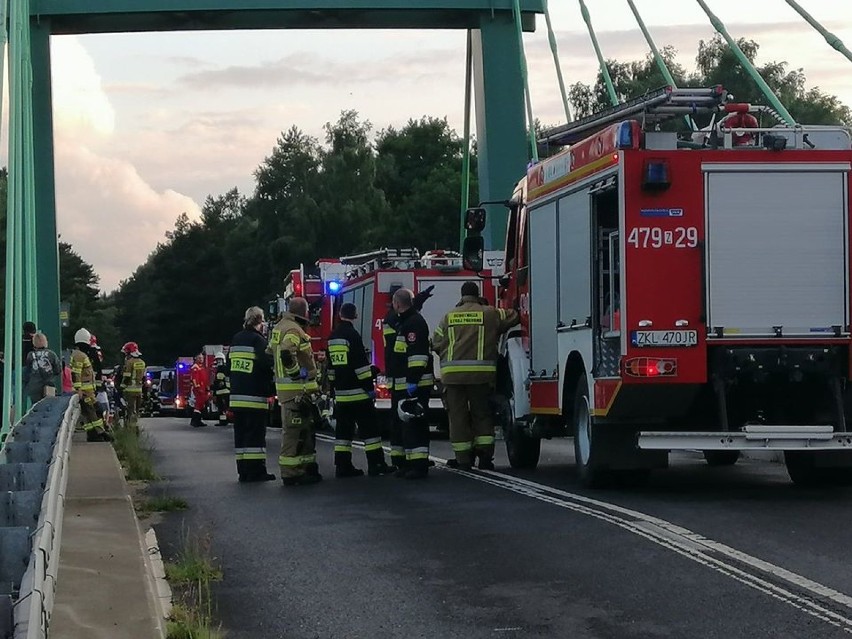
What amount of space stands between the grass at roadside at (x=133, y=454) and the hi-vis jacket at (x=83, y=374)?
0.71 m

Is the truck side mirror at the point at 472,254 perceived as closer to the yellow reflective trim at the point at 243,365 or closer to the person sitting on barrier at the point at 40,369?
the yellow reflective trim at the point at 243,365

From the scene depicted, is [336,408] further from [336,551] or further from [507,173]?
[507,173]

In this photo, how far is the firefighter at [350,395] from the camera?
51.9 feet


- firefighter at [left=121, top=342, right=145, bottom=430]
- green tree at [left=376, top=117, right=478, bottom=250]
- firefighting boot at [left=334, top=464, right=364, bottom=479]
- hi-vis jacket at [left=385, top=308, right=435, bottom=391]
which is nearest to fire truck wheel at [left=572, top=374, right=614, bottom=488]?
hi-vis jacket at [left=385, top=308, right=435, bottom=391]

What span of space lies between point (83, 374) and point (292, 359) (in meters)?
8.97

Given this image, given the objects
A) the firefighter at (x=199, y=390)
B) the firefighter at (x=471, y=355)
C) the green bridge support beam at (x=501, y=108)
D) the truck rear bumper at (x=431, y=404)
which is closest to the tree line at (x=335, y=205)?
the firefighter at (x=199, y=390)

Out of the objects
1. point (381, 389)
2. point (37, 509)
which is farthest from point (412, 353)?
point (381, 389)

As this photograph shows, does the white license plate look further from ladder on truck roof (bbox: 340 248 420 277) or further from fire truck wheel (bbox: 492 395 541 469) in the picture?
ladder on truck roof (bbox: 340 248 420 277)

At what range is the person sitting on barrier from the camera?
20.0 metres

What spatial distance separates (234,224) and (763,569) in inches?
4026

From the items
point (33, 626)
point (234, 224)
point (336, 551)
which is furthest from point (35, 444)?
point (234, 224)

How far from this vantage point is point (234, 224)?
110m

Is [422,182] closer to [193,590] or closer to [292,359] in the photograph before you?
[292,359]

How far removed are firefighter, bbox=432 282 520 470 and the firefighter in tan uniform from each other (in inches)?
51.4
